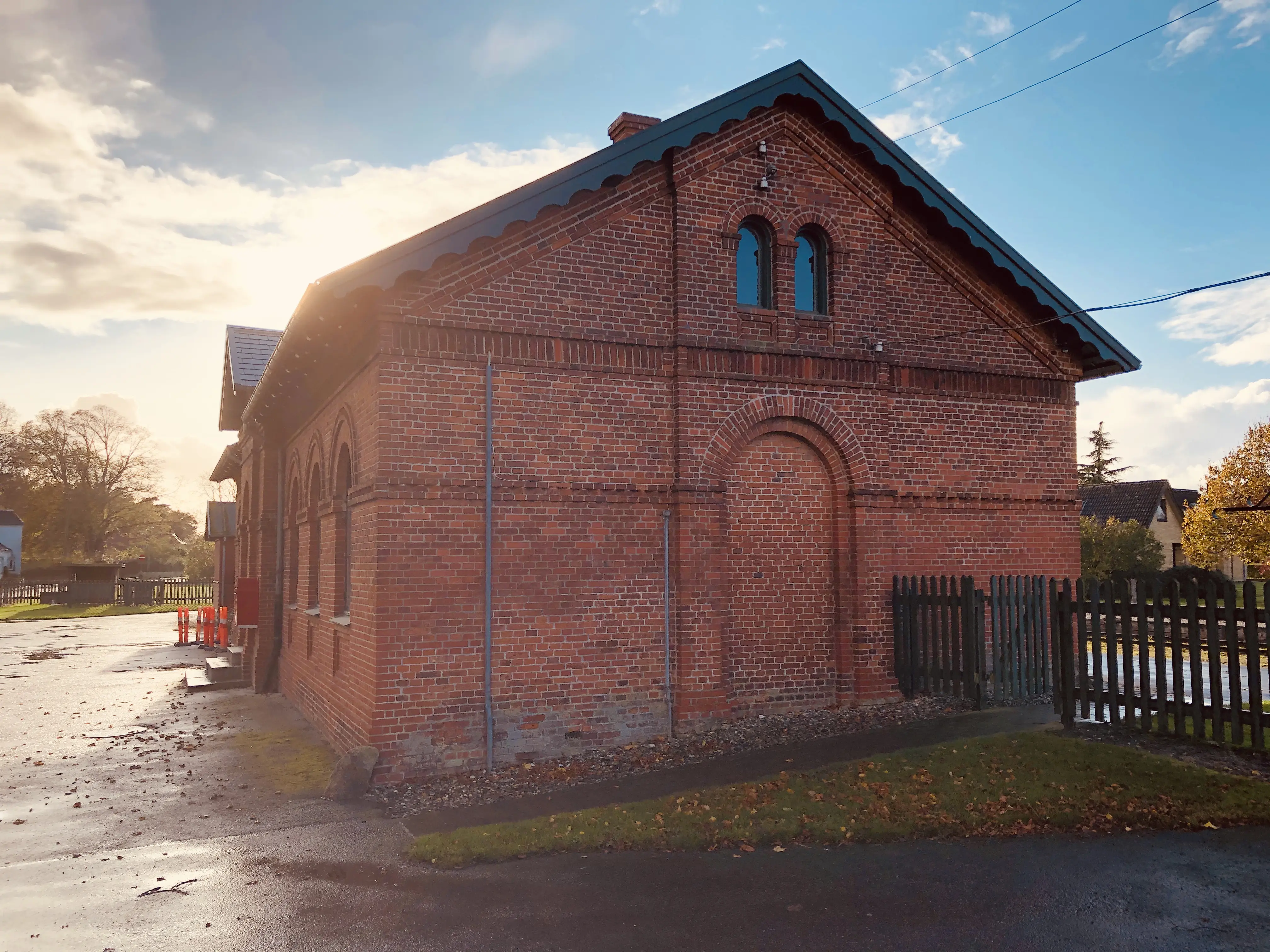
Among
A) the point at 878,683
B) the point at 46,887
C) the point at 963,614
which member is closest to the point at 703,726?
the point at 878,683

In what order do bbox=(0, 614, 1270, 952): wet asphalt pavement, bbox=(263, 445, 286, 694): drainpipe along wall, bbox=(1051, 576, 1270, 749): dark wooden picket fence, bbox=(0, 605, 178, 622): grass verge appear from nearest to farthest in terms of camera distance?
bbox=(0, 614, 1270, 952): wet asphalt pavement → bbox=(1051, 576, 1270, 749): dark wooden picket fence → bbox=(263, 445, 286, 694): drainpipe along wall → bbox=(0, 605, 178, 622): grass verge

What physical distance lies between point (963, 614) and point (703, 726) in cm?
330

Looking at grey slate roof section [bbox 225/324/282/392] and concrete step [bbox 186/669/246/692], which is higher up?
grey slate roof section [bbox 225/324/282/392]

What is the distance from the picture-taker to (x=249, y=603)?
16641 millimetres

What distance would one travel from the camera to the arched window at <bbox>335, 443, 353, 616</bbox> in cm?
1150

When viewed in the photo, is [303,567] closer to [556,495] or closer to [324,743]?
[324,743]

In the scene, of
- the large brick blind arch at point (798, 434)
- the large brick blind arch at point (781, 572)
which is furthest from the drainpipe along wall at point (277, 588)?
the large brick blind arch at point (798, 434)

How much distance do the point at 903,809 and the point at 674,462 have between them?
4.54 meters

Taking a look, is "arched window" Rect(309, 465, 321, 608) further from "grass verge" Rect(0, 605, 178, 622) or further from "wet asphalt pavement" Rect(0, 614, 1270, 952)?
"grass verge" Rect(0, 605, 178, 622)

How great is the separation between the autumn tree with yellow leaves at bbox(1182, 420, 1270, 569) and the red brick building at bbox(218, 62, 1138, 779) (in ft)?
74.7

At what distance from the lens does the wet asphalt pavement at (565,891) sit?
17.6 feet

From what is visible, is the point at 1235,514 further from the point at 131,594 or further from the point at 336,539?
the point at 131,594

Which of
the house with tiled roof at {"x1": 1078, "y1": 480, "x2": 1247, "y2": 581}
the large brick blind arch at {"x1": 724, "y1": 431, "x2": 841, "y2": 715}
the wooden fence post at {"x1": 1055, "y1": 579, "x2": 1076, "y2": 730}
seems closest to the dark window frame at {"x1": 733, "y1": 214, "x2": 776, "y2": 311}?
the large brick blind arch at {"x1": 724, "y1": 431, "x2": 841, "y2": 715}

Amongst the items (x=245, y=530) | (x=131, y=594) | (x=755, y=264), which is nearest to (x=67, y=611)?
(x=131, y=594)
